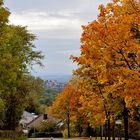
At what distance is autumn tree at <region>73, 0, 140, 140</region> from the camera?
81.5ft

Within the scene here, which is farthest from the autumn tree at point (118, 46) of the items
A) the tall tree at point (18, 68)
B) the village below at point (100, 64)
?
the tall tree at point (18, 68)

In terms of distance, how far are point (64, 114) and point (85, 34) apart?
256 feet

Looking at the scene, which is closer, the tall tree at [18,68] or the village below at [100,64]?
the village below at [100,64]

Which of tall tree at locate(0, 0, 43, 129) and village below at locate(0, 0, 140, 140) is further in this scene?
tall tree at locate(0, 0, 43, 129)

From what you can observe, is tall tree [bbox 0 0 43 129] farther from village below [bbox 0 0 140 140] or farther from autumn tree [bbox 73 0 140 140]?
autumn tree [bbox 73 0 140 140]

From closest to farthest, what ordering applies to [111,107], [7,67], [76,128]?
[7,67], [111,107], [76,128]

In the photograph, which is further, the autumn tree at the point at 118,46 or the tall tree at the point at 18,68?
the tall tree at the point at 18,68

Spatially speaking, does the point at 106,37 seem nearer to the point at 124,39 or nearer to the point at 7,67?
the point at 124,39

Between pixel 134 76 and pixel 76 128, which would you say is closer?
pixel 134 76

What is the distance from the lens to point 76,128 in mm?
103125

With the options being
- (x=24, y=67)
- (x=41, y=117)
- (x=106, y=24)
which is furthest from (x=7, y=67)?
(x=41, y=117)

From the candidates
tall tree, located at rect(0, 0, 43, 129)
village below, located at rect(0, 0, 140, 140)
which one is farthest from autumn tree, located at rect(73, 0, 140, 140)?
tall tree, located at rect(0, 0, 43, 129)

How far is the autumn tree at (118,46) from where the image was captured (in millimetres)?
24828

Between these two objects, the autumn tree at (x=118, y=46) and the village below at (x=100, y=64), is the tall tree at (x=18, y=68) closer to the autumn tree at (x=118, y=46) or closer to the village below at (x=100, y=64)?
the village below at (x=100, y=64)
